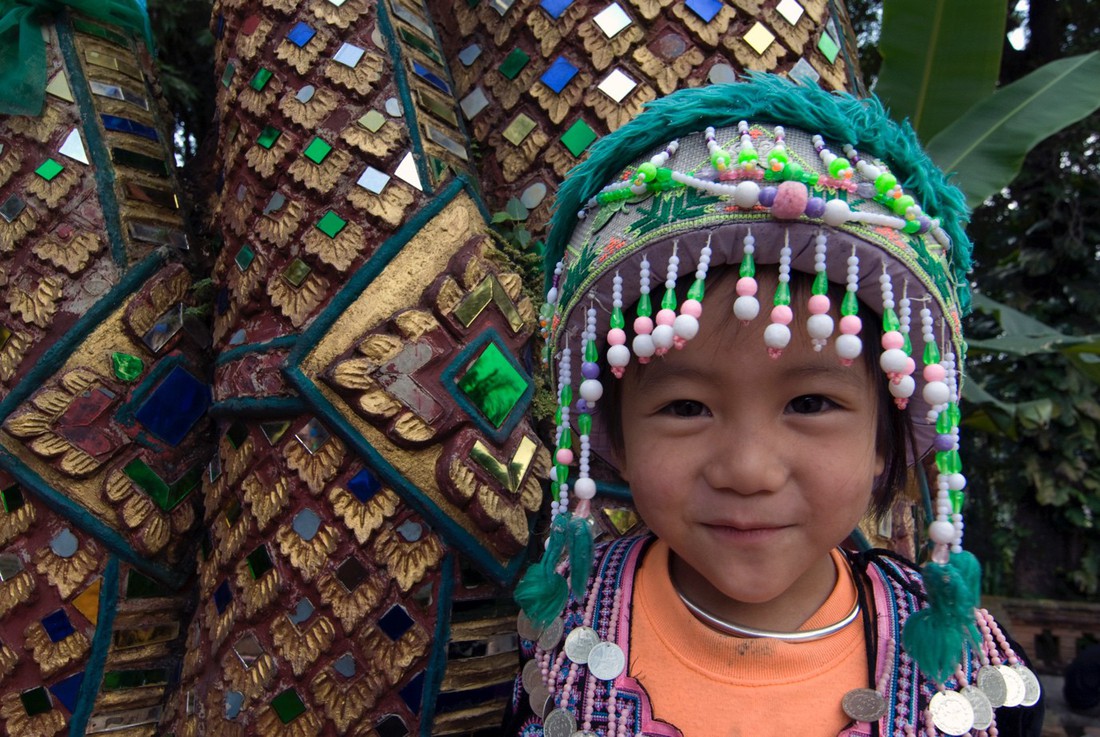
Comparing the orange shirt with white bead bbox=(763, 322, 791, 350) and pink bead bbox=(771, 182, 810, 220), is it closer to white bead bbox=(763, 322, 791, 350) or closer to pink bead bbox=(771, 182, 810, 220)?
white bead bbox=(763, 322, 791, 350)

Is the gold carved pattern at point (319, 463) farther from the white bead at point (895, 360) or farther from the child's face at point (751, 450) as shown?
the white bead at point (895, 360)

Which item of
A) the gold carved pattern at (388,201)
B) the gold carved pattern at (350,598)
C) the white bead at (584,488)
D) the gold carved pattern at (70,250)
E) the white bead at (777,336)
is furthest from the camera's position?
the gold carved pattern at (70,250)

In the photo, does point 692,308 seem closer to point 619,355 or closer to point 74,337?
point 619,355

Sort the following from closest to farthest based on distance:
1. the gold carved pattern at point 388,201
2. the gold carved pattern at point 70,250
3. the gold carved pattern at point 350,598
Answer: the gold carved pattern at point 350,598
the gold carved pattern at point 388,201
the gold carved pattern at point 70,250

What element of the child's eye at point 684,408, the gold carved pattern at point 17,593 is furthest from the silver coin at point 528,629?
the gold carved pattern at point 17,593

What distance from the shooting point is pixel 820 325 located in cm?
84

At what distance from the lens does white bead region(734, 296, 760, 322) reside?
84 centimetres

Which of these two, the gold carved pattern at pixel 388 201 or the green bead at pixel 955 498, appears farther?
the gold carved pattern at pixel 388 201

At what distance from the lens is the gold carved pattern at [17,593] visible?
1380 mm

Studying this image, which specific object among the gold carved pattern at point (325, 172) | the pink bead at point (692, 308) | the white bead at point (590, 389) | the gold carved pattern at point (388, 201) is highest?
the gold carved pattern at point (325, 172)

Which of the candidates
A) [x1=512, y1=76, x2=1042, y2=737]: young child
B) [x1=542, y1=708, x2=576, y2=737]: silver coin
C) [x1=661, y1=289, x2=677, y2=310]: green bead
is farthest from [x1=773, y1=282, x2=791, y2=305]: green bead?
[x1=542, y1=708, x2=576, y2=737]: silver coin

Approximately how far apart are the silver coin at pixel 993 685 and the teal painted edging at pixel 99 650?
53.3 inches

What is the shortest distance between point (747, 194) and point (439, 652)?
2.75ft

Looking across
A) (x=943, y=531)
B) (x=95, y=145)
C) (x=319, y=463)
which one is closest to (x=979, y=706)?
(x=943, y=531)
